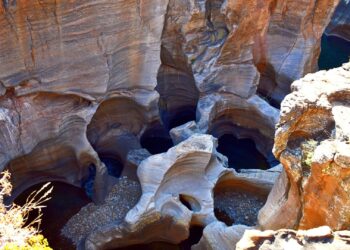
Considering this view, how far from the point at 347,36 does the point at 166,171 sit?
15961 millimetres

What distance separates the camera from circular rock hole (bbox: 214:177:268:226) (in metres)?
11.3

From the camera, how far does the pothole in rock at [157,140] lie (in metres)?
13.9

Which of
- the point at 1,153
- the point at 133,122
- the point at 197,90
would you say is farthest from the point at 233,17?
the point at 1,153

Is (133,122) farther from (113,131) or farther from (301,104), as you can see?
(301,104)

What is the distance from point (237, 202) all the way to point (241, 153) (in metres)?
3.22

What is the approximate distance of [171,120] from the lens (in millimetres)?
14953

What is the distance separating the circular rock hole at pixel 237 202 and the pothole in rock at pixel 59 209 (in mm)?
3350

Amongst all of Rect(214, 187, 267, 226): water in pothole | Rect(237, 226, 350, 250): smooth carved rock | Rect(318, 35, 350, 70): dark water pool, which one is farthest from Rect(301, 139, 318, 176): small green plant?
Rect(318, 35, 350, 70): dark water pool

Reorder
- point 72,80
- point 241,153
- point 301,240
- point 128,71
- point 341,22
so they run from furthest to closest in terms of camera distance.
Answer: point 341,22 < point 241,153 < point 128,71 < point 72,80 < point 301,240

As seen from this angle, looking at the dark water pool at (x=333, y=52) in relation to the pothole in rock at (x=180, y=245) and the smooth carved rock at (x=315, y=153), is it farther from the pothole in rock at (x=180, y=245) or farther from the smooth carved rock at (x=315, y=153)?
the smooth carved rock at (x=315, y=153)

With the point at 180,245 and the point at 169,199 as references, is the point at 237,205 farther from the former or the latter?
the point at 169,199

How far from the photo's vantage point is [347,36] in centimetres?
2262

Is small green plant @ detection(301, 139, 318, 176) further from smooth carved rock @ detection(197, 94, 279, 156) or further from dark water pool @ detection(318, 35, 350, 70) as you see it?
dark water pool @ detection(318, 35, 350, 70)

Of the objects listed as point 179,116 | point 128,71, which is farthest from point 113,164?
point 179,116
